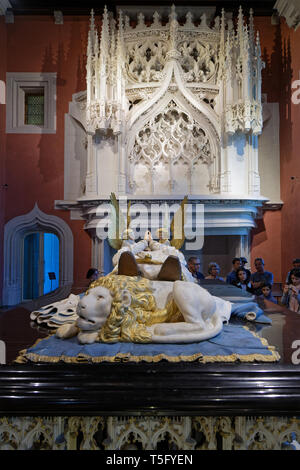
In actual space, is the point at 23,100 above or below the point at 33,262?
above

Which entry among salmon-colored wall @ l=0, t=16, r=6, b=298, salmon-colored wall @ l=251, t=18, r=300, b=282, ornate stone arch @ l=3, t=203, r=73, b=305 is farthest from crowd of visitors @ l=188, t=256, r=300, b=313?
salmon-colored wall @ l=0, t=16, r=6, b=298

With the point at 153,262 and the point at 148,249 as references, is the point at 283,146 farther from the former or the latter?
the point at 153,262

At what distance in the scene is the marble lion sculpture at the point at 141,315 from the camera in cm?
210

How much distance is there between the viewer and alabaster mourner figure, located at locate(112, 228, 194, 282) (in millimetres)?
2701

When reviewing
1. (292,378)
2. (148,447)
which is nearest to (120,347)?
(148,447)

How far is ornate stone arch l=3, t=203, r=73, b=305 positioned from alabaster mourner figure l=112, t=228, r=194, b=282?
4.18 meters

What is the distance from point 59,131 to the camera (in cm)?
845

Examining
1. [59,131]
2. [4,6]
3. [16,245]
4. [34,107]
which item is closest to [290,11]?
[59,131]

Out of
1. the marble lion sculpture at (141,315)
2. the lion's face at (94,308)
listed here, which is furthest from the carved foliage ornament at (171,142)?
the lion's face at (94,308)

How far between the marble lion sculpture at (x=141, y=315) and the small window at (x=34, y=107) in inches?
299

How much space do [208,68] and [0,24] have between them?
495cm

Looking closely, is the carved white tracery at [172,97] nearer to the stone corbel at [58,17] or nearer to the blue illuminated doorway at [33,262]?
the stone corbel at [58,17]

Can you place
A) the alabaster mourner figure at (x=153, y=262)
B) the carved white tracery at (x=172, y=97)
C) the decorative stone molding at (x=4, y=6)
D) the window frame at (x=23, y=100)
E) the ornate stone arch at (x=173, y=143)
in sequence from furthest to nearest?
the window frame at (x=23, y=100)
the decorative stone molding at (x=4, y=6)
the ornate stone arch at (x=173, y=143)
the carved white tracery at (x=172, y=97)
the alabaster mourner figure at (x=153, y=262)

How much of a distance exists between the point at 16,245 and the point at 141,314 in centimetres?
693
